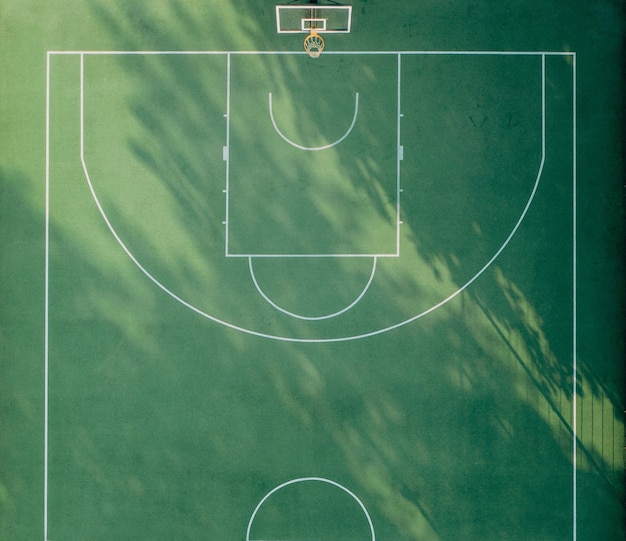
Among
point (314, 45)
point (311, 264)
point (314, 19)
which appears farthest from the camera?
point (311, 264)

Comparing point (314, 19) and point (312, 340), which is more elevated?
point (314, 19)

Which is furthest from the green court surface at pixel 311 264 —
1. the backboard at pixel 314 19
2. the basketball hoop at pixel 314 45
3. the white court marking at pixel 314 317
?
the backboard at pixel 314 19

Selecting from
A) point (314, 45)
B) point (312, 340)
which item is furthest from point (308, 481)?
point (314, 45)

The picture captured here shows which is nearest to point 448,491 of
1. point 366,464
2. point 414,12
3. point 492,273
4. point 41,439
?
point 366,464

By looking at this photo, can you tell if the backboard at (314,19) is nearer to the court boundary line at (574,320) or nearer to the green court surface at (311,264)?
the green court surface at (311,264)

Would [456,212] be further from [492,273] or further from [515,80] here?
[515,80]

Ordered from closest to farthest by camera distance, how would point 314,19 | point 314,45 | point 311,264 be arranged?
1. point 314,19
2. point 314,45
3. point 311,264

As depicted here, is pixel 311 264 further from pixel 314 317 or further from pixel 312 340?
pixel 312 340
